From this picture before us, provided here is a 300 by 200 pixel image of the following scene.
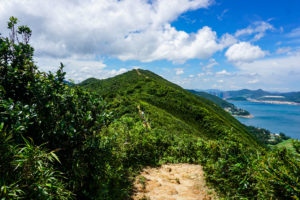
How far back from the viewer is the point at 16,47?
375 cm

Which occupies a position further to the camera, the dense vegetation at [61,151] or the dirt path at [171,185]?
the dirt path at [171,185]

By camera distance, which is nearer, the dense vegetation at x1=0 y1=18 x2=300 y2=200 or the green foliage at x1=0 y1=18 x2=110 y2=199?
the dense vegetation at x1=0 y1=18 x2=300 y2=200

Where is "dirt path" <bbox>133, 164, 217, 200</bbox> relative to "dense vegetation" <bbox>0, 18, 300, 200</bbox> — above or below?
below

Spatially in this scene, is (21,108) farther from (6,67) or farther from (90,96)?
(90,96)

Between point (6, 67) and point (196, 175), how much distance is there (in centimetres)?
711

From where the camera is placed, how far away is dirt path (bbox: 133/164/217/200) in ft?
15.3

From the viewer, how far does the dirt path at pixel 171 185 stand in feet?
15.3

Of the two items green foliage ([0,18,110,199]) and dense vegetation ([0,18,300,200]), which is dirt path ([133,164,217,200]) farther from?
green foliage ([0,18,110,199])

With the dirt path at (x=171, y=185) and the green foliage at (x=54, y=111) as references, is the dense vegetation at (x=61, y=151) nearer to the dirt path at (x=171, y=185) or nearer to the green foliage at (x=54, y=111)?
the green foliage at (x=54, y=111)

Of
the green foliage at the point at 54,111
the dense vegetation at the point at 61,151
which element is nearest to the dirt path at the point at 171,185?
the dense vegetation at the point at 61,151

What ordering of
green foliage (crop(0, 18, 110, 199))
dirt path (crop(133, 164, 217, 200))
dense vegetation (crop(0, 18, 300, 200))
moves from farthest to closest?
1. dirt path (crop(133, 164, 217, 200))
2. green foliage (crop(0, 18, 110, 199))
3. dense vegetation (crop(0, 18, 300, 200))

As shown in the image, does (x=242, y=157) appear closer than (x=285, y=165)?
No

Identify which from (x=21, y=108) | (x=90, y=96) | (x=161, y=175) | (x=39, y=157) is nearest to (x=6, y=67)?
(x=21, y=108)

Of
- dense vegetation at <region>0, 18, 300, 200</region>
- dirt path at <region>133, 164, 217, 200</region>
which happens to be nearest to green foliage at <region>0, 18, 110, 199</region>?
dense vegetation at <region>0, 18, 300, 200</region>
